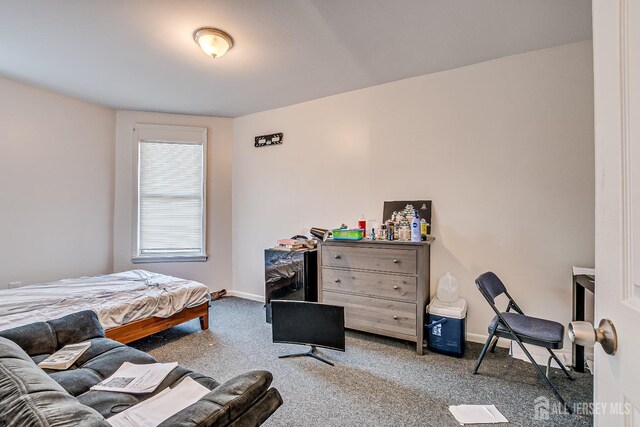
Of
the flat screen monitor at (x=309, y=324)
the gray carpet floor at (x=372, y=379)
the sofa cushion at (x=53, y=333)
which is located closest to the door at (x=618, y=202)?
the gray carpet floor at (x=372, y=379)

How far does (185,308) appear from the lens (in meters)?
3.00

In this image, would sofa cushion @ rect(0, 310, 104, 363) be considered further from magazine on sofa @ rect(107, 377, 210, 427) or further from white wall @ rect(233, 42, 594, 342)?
white wall @ rect(233, 42, 594, 342)

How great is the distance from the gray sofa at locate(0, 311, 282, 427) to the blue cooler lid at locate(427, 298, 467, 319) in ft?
6.30

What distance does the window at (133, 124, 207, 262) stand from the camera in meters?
4.18

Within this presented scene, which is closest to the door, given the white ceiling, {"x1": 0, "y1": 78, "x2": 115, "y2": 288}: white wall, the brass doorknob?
the brass doorknob

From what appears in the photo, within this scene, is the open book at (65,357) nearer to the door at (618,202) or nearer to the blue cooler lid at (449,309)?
the door at (618,202)

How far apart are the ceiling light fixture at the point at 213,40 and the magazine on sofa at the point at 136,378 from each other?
91.3 inches

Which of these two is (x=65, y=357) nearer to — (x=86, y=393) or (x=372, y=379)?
(x=86, y=393)

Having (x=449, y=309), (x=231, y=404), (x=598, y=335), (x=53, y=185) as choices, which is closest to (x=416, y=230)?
(x=449, y=309)

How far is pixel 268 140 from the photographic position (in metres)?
4.16

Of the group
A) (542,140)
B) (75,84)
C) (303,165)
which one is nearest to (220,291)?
(303,165)

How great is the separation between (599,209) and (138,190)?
4.78 m

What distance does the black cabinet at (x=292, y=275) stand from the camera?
10.4 ft

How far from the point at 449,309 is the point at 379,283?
2.08 feet
